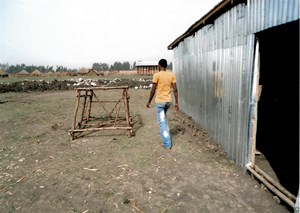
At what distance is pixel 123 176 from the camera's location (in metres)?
5.28

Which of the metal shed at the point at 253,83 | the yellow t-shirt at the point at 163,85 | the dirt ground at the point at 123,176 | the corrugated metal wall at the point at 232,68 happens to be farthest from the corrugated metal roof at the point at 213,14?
the dirt ground at the point at 123,176

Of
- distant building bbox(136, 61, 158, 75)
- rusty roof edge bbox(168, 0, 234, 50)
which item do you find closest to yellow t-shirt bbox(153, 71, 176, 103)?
rusty roof edge bbox(168, 0, 234, 50)

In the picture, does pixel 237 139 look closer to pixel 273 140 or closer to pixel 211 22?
pixel 273 140

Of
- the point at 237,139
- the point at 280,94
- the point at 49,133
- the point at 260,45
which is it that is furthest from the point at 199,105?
the point at 49,133

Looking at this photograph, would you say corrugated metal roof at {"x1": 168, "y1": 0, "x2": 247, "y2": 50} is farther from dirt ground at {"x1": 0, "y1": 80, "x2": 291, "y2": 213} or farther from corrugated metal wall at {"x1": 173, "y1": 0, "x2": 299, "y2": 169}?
dirt ground at {"x1": 0, "y1": 80, "x2": 291, "y2": 213}

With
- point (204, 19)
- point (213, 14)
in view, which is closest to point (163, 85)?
point (213, 14)

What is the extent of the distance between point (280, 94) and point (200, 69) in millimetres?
2908

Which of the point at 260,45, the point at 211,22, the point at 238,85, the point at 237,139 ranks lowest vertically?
the point at 237,139

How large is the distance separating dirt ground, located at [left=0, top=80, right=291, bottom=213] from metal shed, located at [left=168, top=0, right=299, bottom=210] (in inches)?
21.1

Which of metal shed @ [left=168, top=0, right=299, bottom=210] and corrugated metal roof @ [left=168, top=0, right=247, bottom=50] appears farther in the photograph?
corrugated metal roof @ [left=168, top=0, right=247, bottom=50]

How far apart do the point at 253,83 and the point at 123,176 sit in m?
3.52

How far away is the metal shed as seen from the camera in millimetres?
4465

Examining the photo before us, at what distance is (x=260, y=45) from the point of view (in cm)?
474

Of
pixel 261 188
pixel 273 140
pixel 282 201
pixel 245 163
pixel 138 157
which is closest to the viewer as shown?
pixel 282 201
